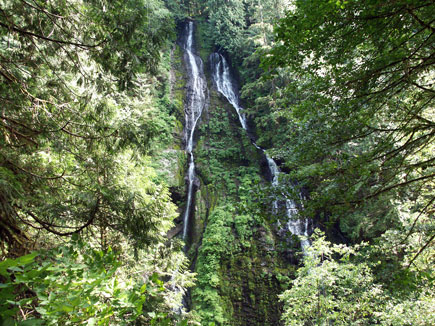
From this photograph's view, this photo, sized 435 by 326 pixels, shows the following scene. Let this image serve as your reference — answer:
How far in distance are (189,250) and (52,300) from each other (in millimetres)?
11285

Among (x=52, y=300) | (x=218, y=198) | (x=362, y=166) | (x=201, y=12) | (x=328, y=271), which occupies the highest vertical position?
(x=201, y=12)

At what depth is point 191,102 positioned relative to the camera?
17.9 metres

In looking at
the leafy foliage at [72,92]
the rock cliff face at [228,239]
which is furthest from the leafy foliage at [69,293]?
the rock cliff face at [228,239]

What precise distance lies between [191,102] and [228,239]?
33.5 ft

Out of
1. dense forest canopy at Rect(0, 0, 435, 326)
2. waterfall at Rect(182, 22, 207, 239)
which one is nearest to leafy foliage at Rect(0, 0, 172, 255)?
dense forest canopy at Rect(0, 0, 435, 326)

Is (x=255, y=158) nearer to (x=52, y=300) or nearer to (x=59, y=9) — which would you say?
(x=59, y=9)

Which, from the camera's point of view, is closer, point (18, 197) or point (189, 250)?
point (18, 197)

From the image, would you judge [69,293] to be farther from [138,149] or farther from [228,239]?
[228,239]

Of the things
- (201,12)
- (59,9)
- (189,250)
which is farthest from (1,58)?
(201,12)

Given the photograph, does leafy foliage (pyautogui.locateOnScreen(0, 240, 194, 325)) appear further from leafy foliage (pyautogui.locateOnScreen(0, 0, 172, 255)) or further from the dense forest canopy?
leafy foliage (pyautogui.locateOnScreen(0, 0, 172, 255))

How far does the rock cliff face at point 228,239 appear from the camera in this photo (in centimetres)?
1002

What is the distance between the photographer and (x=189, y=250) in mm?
12180

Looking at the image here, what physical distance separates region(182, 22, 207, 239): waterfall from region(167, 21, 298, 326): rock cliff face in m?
0.26

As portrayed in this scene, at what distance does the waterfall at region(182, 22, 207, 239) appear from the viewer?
1411 centimetres
